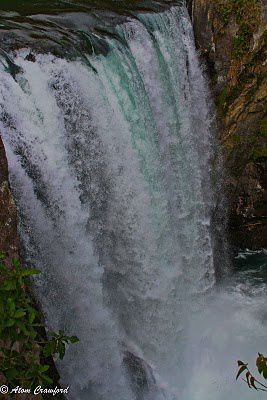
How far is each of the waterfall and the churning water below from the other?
14 mm

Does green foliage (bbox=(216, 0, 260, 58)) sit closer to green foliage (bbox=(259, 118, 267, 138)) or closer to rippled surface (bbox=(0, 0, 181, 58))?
rippled surface (bbox=(0, 0, 181, 58))

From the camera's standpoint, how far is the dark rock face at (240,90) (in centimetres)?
749

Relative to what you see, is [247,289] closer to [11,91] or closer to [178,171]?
[178,171]

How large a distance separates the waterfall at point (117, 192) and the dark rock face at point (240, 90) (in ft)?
0.81

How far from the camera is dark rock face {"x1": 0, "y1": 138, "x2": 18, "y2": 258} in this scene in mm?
3828

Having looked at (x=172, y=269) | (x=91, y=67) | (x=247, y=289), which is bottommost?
(x=247, y=289)

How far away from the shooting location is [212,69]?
765 cm

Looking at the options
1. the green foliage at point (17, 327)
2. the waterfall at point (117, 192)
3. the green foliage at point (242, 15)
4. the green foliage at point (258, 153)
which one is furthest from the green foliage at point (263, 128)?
the green foliage at point (17, 327)

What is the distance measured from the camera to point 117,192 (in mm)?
6062

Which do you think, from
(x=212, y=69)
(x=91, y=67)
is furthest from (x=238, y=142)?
(x=91, y=67)

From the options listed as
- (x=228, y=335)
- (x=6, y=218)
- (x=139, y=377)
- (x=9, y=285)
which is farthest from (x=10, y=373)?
(x=228, y=335)

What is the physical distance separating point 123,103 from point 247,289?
11.3 ft

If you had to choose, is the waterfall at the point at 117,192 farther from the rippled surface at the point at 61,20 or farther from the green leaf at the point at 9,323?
the green leaf at the point at 9,323

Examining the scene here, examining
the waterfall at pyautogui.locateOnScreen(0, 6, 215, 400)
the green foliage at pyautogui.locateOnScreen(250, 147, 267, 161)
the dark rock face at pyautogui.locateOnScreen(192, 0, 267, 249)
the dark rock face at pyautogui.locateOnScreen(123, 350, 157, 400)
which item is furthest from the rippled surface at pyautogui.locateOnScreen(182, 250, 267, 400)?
the green foliage at pyautogui.locateOnScreen(250, 147, 267, 161)
